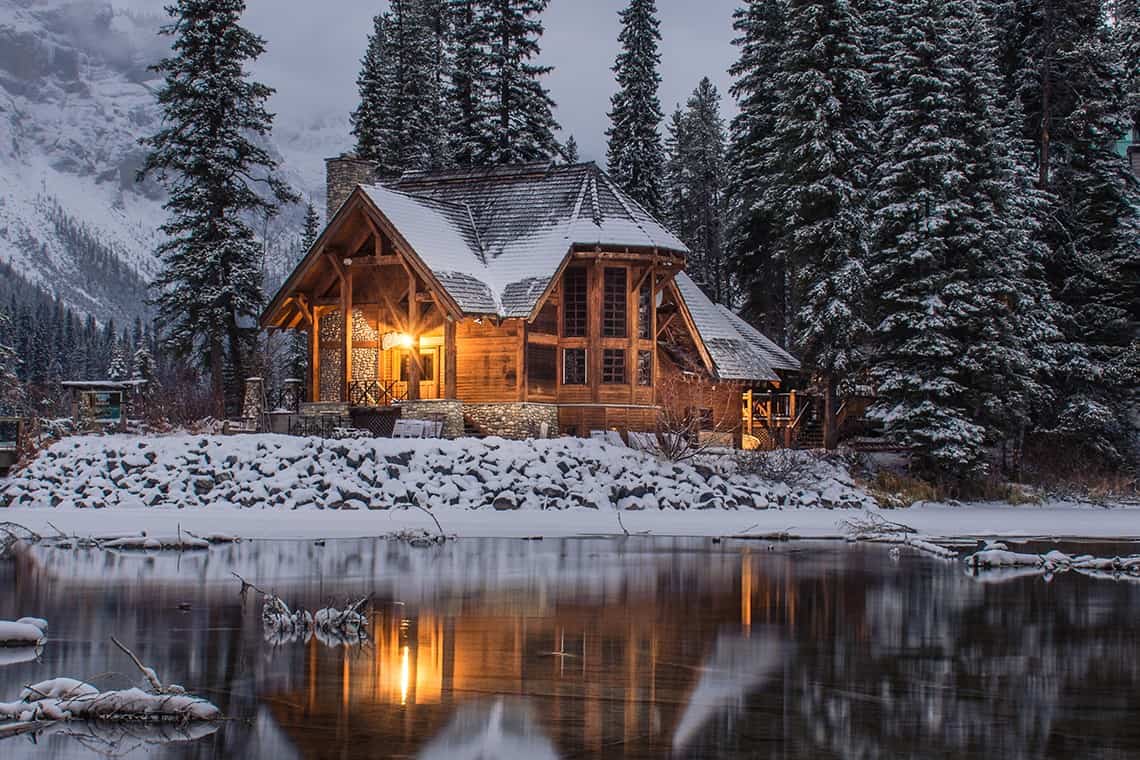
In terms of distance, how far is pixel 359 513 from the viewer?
2611cm

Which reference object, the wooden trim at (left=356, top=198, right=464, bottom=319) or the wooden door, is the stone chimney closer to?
the wooden trim at (left=356, top=198, right=464, bottom=319)

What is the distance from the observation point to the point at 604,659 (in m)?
11.4

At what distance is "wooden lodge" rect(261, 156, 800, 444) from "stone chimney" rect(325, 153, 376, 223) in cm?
348

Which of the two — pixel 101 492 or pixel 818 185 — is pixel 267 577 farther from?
pixel 818 185

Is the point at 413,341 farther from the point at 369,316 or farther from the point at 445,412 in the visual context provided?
the point at 369,316

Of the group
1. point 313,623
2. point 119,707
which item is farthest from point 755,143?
point 119,707

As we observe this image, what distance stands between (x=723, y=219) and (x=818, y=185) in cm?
2932

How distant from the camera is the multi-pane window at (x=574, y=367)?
36.3 metres

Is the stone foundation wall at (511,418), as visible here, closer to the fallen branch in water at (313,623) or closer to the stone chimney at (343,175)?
the stone chimney at (343,175)

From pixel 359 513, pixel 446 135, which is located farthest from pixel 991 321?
pixel 446 135

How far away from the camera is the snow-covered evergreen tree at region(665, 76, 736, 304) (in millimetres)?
64188

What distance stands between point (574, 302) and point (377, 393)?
20.0 ft

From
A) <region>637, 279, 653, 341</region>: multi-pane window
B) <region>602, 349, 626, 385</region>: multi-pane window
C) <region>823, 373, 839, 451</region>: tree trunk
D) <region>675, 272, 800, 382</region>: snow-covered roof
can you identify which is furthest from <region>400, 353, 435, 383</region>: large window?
<region>823, 373, 839, 451</region>: tree trunk

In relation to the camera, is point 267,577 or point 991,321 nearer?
point 267,577
